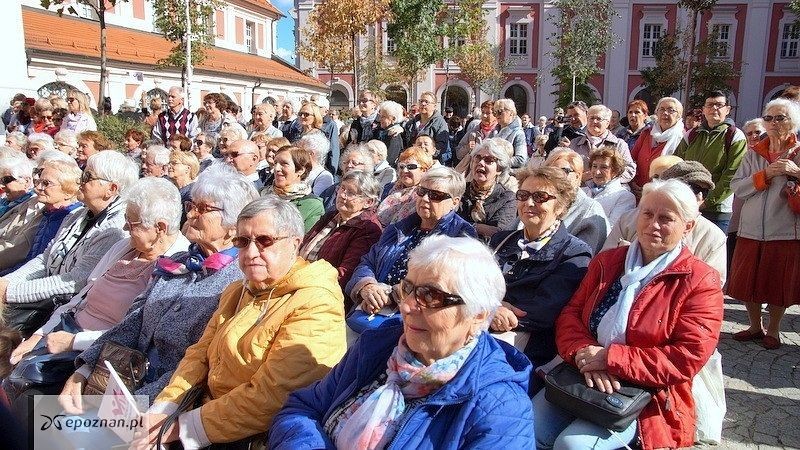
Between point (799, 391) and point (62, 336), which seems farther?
point (799, 391)

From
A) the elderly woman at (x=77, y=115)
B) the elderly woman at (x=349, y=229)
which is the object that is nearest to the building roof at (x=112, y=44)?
the elderly woman at (x=77, y=115)

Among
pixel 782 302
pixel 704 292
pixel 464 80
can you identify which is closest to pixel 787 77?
pixel 464 80

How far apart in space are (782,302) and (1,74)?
37.1 ft

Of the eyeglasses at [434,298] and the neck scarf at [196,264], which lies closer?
the eyeglasses at [434,298]

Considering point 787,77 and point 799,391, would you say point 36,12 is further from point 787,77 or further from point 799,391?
point 787,77

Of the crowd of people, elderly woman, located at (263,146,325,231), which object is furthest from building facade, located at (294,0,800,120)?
the crowd of people

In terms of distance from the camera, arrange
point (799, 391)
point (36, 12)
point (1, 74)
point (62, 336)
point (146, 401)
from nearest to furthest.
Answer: point (146, 401)
point (62, 336)
point (799, 391)
point (1, 74)
point (36, 12)

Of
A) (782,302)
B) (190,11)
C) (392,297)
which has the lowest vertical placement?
(782,302)

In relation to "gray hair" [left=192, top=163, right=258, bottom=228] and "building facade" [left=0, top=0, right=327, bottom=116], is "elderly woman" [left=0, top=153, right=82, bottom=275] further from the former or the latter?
"building facade" [left=0, top=0, right=327, bottom=116]

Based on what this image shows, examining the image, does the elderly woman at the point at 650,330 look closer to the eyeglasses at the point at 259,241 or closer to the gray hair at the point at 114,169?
the eyeglasses at the point at 259,241

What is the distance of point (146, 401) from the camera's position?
2.59 meters

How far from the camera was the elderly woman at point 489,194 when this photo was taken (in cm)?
414

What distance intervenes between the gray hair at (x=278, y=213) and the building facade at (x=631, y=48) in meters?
33.4

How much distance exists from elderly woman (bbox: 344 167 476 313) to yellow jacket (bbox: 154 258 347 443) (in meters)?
0.92
